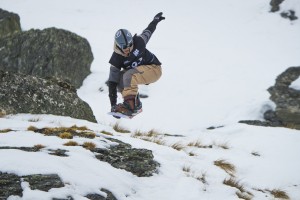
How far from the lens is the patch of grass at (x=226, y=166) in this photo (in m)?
6.99

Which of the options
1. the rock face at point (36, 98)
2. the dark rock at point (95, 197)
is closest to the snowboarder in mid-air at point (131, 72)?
the rock face at point (36, 98)

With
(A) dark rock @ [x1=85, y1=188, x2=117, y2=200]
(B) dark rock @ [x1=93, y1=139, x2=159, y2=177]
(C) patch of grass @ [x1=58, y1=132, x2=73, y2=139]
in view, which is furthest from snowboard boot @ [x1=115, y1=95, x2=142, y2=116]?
(A) dark rock @ [x1=85, y1=188, x2=117, y2=200]

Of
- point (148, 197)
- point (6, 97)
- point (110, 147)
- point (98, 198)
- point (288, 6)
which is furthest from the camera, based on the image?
point (288, 6)

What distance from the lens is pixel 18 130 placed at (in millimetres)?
5809

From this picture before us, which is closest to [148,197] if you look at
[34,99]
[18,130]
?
[18,130]

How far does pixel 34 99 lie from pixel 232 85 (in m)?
11.9

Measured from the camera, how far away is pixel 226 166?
23.5 feet

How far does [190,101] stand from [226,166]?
9.67 metres

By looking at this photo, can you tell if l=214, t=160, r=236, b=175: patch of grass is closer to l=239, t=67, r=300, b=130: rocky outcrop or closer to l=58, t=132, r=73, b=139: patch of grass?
l=58, t=132, r=73, b=139: patch of grass

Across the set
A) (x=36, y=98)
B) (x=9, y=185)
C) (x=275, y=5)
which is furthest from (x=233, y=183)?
(x=275, y=5)

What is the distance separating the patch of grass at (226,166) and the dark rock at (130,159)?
5.89ft

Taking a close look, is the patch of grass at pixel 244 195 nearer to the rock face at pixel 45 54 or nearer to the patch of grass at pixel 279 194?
the patch of grass at pixel 279 194

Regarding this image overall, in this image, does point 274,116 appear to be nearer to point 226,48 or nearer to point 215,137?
point 215,137

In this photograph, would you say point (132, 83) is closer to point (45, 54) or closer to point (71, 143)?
point (71, 143)
